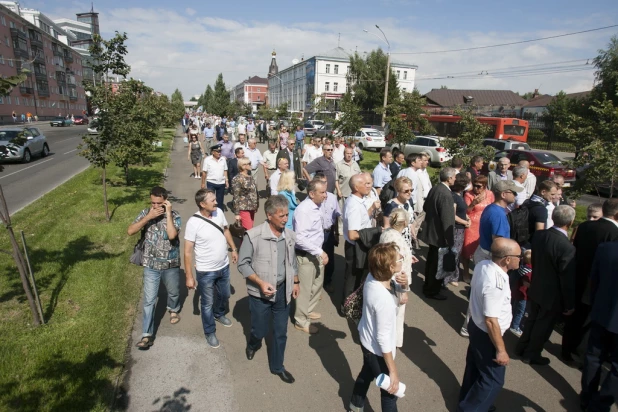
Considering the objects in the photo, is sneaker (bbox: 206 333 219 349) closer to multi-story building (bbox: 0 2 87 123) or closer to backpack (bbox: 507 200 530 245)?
backpack (bbox: 507 200 530 245)

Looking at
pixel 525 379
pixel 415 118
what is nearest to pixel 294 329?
pixel 525 379

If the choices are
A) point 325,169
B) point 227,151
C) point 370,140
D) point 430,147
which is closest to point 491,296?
point 325,169

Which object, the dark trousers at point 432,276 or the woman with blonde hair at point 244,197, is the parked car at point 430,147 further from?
the woman with blonde hair at point 244,197

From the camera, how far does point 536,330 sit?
4090 mm

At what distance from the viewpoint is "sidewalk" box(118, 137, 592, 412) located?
3584 millimetres

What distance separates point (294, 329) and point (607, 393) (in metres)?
3.25

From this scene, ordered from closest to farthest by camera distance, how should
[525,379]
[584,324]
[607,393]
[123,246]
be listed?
[607,393] < [525,379] < [584,324] < [123,246]

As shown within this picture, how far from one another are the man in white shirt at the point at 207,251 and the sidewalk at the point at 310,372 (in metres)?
0.45

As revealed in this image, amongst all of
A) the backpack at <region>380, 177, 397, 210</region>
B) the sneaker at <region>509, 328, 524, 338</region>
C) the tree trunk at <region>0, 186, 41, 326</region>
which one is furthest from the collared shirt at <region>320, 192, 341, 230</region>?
the tree trunk at <region>0, 186, 41, 326</region>

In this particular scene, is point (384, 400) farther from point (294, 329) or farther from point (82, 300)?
point (82, 300)

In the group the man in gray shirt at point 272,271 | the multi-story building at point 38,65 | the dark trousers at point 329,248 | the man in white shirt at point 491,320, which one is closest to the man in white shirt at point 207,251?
the man in gray shirt at point 272,271

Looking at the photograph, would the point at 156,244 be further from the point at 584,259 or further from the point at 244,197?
the point at 584,259

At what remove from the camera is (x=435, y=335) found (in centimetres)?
479

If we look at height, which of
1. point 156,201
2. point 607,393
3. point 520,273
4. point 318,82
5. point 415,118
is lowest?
point 607,393
